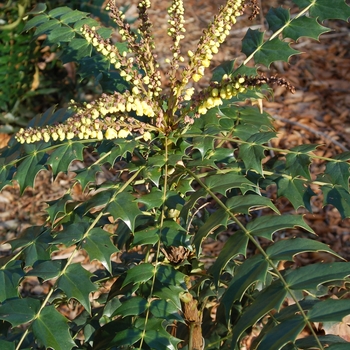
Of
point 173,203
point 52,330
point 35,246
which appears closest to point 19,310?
point 52,330

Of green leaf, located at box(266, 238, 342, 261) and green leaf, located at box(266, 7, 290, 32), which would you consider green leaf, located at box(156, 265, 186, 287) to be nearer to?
green leaf, located at box(266, 238, 342, 261)

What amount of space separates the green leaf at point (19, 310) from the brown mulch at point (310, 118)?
2.10 meters

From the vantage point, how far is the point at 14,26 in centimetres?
402

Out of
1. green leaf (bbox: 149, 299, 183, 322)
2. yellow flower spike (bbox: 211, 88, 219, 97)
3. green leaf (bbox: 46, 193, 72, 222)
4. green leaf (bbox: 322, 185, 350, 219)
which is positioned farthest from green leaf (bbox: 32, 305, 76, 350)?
green leaf (bbox: 322, 185, 350, 219)

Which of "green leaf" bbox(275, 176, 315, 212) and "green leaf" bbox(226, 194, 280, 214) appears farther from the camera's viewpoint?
"green leaf" bbox(275, 176, 315, 212)

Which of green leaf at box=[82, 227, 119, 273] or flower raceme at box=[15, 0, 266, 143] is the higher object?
flower raceme at box=[15, 0, 266, 143]

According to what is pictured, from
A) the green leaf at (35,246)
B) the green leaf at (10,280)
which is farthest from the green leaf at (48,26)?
the green leaf at (10,280)

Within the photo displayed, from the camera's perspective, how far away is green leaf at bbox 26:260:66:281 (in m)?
1.46

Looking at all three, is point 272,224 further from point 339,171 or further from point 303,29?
point 303,29

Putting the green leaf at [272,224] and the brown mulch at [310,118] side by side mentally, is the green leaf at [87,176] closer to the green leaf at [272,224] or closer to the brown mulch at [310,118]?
the green leaf at [272,224]

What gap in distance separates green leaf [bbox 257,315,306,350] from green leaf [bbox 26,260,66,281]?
1.80ft

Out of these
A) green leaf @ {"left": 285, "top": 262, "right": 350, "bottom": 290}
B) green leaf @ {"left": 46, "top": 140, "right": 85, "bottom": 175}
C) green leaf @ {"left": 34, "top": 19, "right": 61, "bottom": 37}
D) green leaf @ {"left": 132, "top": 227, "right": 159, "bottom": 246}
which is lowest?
green leaf @ {"left": 285, "top": 262, "right": 350, "bottom": 290}

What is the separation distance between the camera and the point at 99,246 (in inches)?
58.6

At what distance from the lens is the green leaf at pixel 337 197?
166 cm
